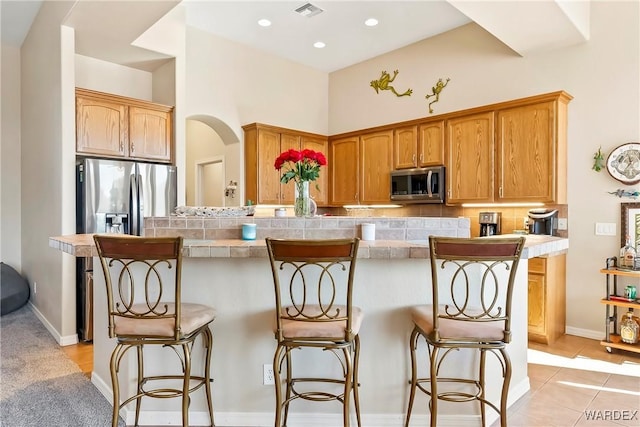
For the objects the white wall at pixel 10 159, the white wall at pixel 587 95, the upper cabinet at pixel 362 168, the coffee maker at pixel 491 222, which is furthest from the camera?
the upper cabinet at pixel 362 168

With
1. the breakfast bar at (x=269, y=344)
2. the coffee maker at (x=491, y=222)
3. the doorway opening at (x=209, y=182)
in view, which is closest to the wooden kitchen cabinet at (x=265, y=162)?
the doorway opening at (x=209, y=182)

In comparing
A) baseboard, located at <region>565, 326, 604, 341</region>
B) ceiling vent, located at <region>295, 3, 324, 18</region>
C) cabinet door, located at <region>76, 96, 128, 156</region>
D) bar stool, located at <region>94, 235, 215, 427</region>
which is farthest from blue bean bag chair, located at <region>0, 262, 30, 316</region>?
baseboard, located at <region>565, 326, 604, 341</region>

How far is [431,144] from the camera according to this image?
16.0 feet

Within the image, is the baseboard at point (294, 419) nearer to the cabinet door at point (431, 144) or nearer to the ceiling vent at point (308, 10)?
the cabinet door at point (431, 144)

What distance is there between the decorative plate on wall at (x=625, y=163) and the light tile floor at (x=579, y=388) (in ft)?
5.23

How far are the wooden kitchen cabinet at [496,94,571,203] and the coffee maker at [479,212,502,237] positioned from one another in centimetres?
30

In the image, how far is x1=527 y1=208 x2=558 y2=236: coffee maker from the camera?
3904 mm

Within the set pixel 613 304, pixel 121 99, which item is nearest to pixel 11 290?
pixel 121 99

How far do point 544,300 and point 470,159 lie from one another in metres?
1.72

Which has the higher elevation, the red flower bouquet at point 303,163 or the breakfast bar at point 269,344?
the red flower bouquet at point 303,163

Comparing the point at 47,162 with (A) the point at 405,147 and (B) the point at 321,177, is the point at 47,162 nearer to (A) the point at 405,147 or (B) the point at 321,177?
(B) the point at 321,177

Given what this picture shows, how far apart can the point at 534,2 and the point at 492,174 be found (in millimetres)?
1724

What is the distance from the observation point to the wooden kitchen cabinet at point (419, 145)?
4.81 m

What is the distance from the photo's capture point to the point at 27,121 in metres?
4.68
